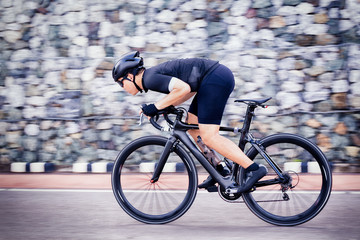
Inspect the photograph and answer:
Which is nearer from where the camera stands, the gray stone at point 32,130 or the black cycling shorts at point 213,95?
the black cycling shorts at point 213,95

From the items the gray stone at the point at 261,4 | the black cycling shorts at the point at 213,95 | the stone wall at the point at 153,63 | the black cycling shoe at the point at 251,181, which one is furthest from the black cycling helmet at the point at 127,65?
the gray stone at the point at 261,4

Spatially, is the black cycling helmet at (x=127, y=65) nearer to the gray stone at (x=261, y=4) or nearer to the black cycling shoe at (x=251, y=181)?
the black cycling shoe at (x=251, y=181)

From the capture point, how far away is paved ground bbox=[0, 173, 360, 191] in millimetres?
6375

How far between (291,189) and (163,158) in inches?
47.3

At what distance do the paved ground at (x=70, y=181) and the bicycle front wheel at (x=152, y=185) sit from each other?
6.78 ft

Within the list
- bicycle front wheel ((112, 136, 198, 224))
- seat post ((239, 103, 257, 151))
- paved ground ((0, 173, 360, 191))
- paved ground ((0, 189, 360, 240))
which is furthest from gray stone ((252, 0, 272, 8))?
bicycle front wheel ((112, 136, 198, 224))

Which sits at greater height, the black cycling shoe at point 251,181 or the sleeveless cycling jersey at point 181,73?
the sleeveless cycling jersey at point 181,73

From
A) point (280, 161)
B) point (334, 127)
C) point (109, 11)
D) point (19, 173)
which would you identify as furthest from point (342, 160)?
point (19, 173)

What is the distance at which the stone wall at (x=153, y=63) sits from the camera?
24.9ft

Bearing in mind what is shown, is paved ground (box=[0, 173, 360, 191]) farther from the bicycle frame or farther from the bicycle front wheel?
the bicycle frame

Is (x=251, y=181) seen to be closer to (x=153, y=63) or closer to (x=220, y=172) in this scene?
(x=220, y=172)

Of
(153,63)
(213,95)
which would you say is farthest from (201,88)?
(153,63)

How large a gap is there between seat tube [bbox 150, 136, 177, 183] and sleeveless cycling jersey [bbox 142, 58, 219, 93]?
47 centimetres

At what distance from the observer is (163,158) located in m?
4.31
